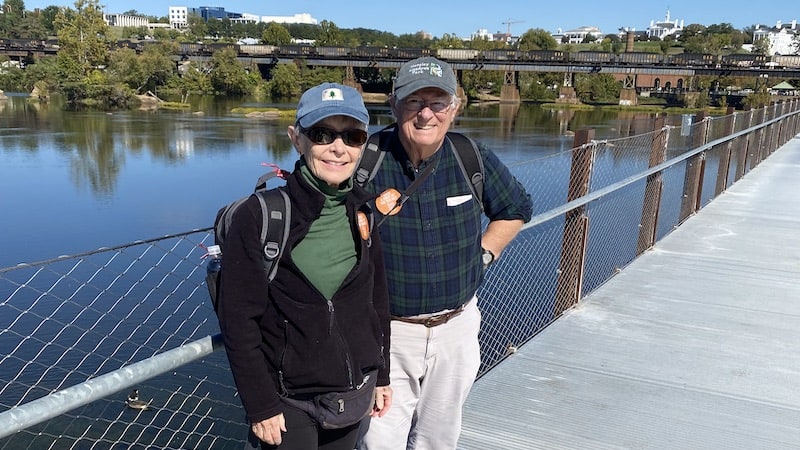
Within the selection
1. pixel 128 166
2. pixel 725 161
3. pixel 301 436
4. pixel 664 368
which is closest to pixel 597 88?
pixel 128 166

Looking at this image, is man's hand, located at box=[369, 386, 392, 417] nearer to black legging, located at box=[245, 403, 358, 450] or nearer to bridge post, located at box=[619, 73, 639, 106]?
black legging, located at box=[245, 403, 358, 450]

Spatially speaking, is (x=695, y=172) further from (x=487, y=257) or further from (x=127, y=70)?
(x=127, y=70)

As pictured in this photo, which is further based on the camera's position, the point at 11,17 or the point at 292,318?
the point at 11,17

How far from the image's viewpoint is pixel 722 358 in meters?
3.60

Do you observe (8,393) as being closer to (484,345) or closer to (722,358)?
(484,345)

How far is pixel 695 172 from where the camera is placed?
6.96m

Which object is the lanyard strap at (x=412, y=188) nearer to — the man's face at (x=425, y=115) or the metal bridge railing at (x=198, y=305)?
the man's face at (x=425, y=115)

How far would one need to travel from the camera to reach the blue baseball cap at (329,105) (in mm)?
1606

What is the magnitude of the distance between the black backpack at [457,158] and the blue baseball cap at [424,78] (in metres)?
0.16

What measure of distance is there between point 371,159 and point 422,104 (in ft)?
0.77

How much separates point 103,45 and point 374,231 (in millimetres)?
68385

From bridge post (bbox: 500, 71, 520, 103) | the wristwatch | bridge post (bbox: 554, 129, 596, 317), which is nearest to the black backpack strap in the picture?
the wristwatch

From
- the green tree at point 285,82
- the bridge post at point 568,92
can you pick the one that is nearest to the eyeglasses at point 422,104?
the green tree at point 285,82

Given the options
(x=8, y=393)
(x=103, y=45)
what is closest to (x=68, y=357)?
(x=8, y=393)
